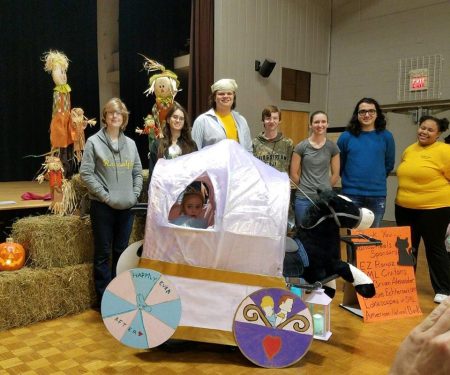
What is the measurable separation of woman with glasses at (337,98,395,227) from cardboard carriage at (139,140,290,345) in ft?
3.70

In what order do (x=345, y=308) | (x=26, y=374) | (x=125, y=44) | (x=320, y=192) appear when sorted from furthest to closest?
(x=125, y=44) → (x=345, y=308) → (x=320, y=192) → (x=26, y=374)

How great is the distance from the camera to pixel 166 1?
6.49 metres

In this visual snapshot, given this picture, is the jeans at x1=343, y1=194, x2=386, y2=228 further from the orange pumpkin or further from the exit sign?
the exit sign

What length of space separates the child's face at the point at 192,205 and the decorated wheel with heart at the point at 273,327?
0.71 m

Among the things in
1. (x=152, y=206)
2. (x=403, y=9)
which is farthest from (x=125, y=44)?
(x=152, y=206)

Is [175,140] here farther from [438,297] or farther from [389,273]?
[438,297]

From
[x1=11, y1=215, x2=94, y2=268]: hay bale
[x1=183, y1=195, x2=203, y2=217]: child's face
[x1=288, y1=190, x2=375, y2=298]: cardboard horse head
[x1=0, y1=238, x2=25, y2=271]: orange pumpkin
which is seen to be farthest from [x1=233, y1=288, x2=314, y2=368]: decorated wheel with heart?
[x1=0, y1=238, x2=25, y2=271]: orange pumpkin

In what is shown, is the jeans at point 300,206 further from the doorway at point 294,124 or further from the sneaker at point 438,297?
the doorway at point 294,124

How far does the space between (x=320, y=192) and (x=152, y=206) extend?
3.18ft

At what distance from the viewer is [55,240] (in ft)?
9.80

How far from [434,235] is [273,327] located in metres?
1.71

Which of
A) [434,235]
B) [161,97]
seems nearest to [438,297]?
[434,235]

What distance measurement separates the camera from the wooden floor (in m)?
2.24

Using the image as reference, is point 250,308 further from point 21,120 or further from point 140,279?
point 21,120
